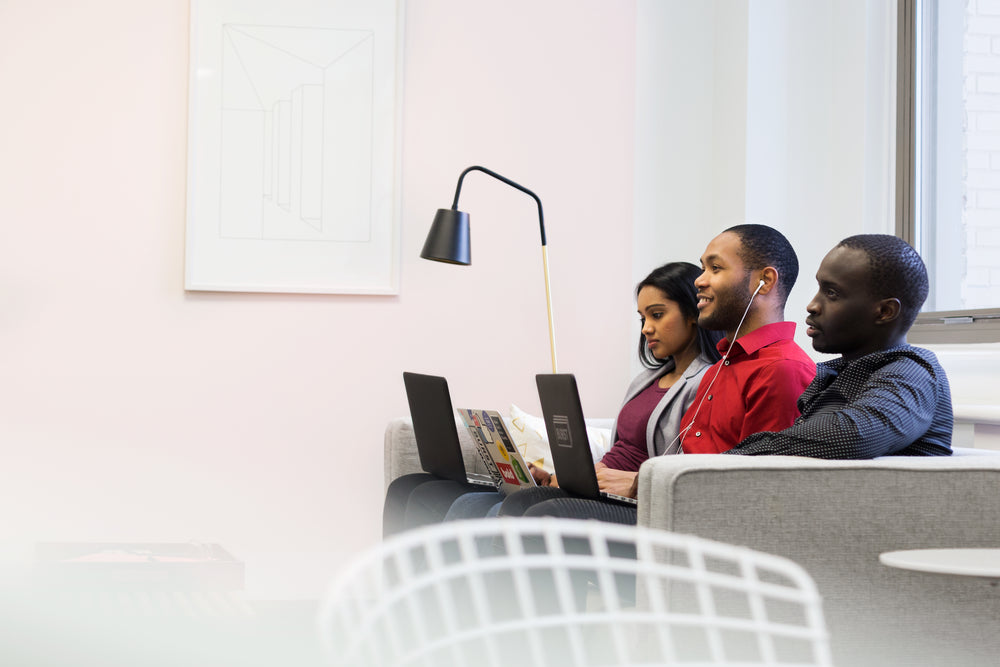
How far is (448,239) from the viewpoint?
2.96 meters

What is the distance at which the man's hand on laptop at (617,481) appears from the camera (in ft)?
7.06

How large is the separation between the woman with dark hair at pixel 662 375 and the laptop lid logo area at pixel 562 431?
0.31 metres

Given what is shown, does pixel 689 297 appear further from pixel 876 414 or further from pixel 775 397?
pixel 876 414

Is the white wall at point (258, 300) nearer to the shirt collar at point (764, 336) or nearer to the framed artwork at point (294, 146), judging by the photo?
the framed artwork at point (294, 146)

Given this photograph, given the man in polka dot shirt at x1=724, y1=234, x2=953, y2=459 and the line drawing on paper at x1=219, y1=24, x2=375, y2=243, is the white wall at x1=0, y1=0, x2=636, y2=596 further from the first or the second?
the man in polka dot shirt at x1=724, y1=234, x2=953, y2=459

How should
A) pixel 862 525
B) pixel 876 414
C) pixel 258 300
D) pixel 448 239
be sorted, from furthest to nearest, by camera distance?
pixel 258 300 < pixel 448 239 < pixel 876 414 < pixel 862 525

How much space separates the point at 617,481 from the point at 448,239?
3.47 feet

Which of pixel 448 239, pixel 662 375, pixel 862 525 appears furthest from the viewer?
pixel 448 239

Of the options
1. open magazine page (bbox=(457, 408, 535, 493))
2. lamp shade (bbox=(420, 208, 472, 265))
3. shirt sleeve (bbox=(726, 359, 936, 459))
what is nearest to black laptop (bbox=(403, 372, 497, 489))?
open magazine page (bbox=(457, 408, 535, 493))

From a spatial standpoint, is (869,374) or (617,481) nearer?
(869,374)

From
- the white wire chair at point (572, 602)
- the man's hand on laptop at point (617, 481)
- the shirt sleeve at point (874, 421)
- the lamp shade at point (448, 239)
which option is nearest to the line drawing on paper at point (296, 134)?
the lamp shade at point (448, 239)

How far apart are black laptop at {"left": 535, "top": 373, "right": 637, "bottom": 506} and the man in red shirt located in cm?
27

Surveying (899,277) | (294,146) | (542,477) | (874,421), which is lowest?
(542,477)

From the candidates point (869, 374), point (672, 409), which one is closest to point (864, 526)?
point (869, 374)
